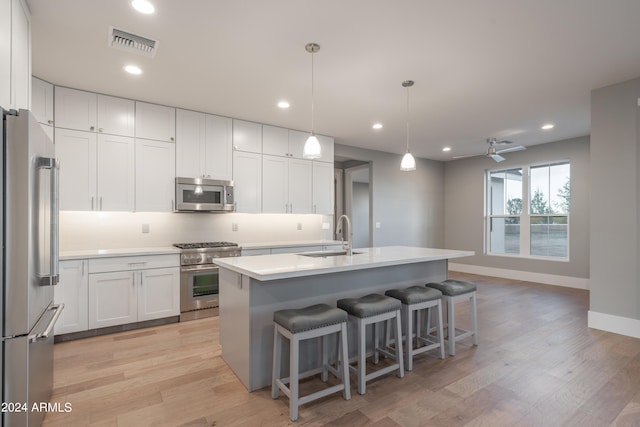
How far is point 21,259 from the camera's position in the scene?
155 cm

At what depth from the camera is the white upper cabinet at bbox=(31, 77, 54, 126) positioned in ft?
10.6

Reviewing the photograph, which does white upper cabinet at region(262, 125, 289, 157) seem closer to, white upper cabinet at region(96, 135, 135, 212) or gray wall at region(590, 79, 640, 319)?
white upper cabinet at region(96, 135, 135, 212)

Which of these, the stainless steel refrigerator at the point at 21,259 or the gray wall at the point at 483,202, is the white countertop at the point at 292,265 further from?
the gray wall at the point at 483,202

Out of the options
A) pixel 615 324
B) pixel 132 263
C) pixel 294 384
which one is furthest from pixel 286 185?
pixel 615 324

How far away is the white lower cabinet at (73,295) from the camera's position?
3.26m

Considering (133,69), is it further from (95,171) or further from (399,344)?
(399,344)

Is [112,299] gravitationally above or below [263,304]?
below

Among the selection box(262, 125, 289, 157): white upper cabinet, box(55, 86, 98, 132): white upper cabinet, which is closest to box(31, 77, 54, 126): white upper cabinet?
box(55, 86, 98, 132): white upper cabinet

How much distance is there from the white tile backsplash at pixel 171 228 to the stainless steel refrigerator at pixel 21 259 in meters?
2.51

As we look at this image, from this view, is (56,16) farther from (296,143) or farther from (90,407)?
(296,143)

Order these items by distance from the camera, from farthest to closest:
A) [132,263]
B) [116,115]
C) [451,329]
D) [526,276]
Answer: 1. [526,276]
2. [116,115]
3. [132,263]
4. [451,329]

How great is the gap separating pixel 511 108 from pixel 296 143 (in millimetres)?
3102

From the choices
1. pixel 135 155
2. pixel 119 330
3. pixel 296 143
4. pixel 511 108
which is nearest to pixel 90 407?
pixel 119 330

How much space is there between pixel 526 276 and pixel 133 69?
294 inches
